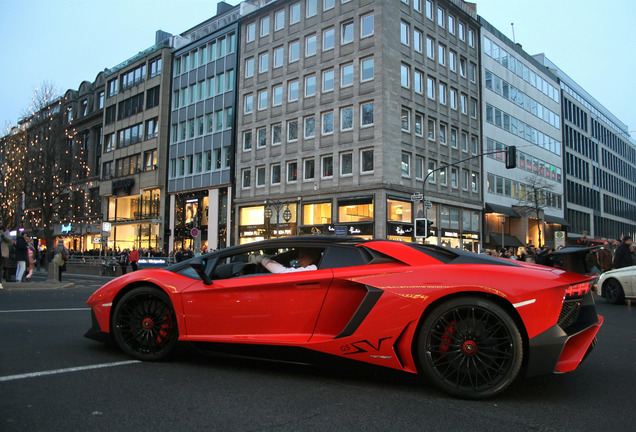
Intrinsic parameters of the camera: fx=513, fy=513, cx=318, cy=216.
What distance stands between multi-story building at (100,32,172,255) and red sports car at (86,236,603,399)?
4457cm

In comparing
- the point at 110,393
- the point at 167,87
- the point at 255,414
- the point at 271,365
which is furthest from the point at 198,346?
the point at 167,87

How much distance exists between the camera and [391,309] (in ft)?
12.7

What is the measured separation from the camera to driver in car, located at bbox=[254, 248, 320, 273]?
438 cm

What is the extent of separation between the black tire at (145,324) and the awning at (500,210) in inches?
1615

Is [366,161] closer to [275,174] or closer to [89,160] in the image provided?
[275,174]

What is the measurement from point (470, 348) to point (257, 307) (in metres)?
1.73

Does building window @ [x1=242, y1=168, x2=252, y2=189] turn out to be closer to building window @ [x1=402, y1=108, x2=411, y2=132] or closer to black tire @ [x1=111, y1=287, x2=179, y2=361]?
building window @ [x1=402, y1=108, x2=411, y2=132]

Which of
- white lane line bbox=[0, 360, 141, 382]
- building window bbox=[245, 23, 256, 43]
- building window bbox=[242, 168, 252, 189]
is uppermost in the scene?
building window bbox=[245, 23, 256, 43]

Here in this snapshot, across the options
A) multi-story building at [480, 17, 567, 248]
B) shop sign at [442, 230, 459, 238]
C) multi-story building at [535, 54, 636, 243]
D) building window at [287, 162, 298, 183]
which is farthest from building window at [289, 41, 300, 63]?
multi-story building at [535, 54, 636, 243]

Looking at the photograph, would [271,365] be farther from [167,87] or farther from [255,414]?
[167,87]

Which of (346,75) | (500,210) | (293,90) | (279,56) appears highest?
(279,56)

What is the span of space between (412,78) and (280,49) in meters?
10.9

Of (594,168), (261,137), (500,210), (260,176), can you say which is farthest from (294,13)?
(594,168)

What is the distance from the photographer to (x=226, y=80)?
43656mm
